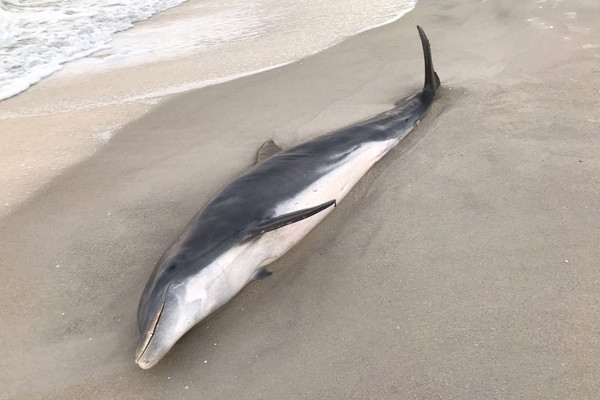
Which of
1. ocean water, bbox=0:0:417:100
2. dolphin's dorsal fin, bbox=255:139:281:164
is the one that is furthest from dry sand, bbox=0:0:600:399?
ocean water, bbox=0:0:417:100

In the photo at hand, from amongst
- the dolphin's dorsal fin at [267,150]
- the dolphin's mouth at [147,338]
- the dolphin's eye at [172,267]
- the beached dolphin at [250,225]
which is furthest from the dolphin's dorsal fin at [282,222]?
the dolphin's dorsal fin at [267,150]

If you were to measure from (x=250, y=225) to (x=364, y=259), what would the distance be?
73 centimetres

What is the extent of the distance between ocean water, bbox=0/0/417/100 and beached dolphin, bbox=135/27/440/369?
94.1 inches

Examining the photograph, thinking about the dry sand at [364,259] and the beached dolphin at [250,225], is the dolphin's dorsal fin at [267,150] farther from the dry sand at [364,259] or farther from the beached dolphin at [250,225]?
the dry sand at [364,259]

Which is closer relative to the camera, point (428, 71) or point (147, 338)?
point (147, 338)

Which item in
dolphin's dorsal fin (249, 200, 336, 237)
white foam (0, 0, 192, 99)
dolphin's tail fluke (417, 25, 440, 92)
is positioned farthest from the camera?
white foam (0, 0, 192, 99)

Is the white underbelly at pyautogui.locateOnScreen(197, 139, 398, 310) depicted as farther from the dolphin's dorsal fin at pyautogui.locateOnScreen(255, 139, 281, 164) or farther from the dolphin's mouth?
the dolphin's dorsal fin at pyautogui.locateOnScreen(255, 139, 281, 164)

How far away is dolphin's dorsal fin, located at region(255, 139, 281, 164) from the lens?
397cm

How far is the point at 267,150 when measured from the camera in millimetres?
4062

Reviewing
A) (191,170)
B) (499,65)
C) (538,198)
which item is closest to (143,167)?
(191,170)

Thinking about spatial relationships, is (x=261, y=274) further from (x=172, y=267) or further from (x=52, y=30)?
(x=52, y=30)

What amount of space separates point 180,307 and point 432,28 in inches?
202

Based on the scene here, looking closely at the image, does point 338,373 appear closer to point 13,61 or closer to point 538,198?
point 538,198

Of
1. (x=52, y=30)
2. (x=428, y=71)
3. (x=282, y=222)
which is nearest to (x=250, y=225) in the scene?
(x=282, y=222)
